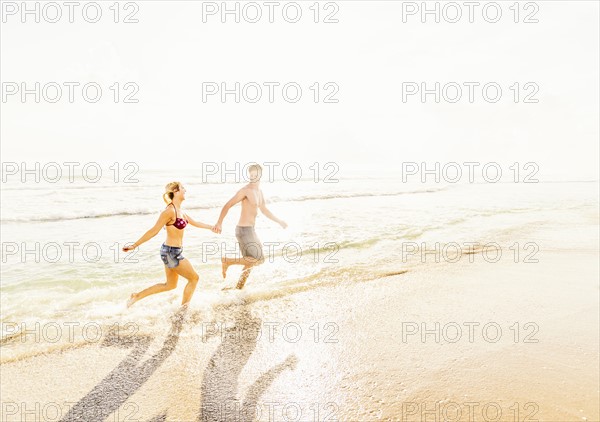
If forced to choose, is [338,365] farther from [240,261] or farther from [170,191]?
[170,191]

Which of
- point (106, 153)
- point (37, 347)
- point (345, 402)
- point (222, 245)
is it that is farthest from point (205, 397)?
point (106, 153)

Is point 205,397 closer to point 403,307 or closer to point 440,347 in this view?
point 440,347

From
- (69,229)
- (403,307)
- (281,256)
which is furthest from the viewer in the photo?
(69,229)

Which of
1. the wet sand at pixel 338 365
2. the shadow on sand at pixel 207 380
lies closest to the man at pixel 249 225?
the wet sand at pixel 338 365

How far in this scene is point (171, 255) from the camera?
486 cm

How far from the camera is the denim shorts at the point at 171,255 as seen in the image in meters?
4.84

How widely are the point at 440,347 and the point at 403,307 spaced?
4.05 ft

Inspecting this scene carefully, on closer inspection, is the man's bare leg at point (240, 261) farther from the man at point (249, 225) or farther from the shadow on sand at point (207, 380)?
the shadow on sand at point (207, 380)

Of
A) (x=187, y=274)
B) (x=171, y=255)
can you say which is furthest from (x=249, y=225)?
(x=171, y=255)

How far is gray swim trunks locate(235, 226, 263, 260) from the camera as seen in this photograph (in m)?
6.03

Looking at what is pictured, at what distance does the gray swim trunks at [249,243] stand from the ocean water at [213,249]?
623 millimetres

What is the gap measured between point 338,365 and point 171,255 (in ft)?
8.45

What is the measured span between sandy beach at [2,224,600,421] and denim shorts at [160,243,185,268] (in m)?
0.79

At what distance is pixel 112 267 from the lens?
25.6ft
